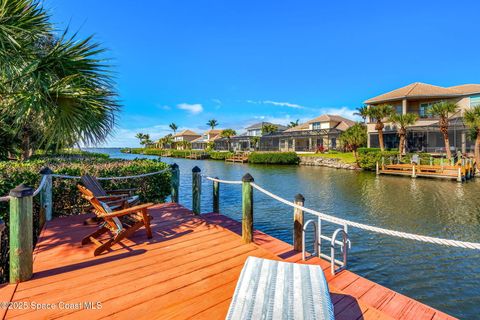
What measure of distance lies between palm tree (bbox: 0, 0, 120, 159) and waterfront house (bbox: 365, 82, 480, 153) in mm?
31677

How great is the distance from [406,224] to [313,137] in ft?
117

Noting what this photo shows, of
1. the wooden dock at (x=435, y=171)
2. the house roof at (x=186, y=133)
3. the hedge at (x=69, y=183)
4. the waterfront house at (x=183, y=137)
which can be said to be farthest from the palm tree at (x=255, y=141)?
the hedge at (x=69, y=183)

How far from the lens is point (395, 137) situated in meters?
32.1

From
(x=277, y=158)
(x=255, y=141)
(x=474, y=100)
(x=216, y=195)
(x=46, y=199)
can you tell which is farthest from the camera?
(x=255, y=141)

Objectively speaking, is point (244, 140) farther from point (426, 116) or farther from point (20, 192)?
point (20, 192)

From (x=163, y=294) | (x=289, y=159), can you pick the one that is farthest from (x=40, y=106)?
(x=289, y=159)

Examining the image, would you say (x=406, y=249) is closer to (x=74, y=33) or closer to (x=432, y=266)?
(x=432, y=266)

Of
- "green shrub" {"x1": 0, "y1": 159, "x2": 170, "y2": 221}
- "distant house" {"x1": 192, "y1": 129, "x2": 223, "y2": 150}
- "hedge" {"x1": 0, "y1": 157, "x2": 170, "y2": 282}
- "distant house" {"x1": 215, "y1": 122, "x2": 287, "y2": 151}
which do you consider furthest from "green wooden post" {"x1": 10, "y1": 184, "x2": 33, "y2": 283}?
"distant house" {"x1": 192, "y1": 129, "x2": 223, "y2": 150}

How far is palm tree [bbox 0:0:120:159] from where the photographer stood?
5.02 metres

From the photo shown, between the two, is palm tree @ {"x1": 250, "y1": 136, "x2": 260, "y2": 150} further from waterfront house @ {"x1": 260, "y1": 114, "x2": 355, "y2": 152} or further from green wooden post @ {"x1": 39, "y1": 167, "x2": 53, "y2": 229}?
green wooden post @ {"x1": 39, "y1": 167, "x2": 53, "y2": 229}

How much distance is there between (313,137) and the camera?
4353 cm

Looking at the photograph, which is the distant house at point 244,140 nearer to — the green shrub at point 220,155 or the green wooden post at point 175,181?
the green shrub at point 220,155

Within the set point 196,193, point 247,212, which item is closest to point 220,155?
point 196,193

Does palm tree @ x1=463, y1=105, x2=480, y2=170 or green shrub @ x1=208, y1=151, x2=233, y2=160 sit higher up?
palm tree @ x1=463, y1=105, x2=480, y2=170
